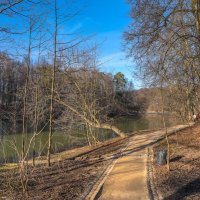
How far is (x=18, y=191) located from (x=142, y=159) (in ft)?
14.8

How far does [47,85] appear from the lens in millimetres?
14453

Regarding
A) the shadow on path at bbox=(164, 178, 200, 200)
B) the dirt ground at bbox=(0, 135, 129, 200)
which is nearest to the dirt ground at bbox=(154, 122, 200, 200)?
the shadow on path at bbox=(164, 178, 200, 200)

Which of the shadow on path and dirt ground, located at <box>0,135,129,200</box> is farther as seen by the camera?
dirt ground, located at <box>0,135,129,200</box>

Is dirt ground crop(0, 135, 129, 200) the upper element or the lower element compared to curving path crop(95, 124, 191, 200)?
lower

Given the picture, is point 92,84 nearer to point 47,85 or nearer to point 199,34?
point 47,85

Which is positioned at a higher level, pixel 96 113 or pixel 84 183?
pixel 96 113

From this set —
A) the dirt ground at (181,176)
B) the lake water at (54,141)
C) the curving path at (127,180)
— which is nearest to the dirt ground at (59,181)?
the curving path at (127,180)

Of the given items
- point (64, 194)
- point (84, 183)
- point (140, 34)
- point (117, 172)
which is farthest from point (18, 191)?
point (140, 34)

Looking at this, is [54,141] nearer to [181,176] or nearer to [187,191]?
[181,176]

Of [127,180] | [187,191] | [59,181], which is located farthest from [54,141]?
[187,191]

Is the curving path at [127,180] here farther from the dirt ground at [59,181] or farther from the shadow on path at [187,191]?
the shadow on path at [187,191]

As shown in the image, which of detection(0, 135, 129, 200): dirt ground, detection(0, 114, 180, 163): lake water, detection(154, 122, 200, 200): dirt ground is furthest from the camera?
detection(0, 114, 180, 163): lake water

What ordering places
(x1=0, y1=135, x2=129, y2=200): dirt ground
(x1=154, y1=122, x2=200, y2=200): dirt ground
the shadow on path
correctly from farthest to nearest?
(x1=0, y1=135, x2=129, y2=200): dirt ground
(x1=154, y1=122, x2=200, y2=200): dirt ground
the shadow on path

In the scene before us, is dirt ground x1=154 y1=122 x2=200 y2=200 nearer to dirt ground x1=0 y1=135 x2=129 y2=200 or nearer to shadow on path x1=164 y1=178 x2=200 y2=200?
shadow on path x1=164 y1=178 x2=200 y2=200
